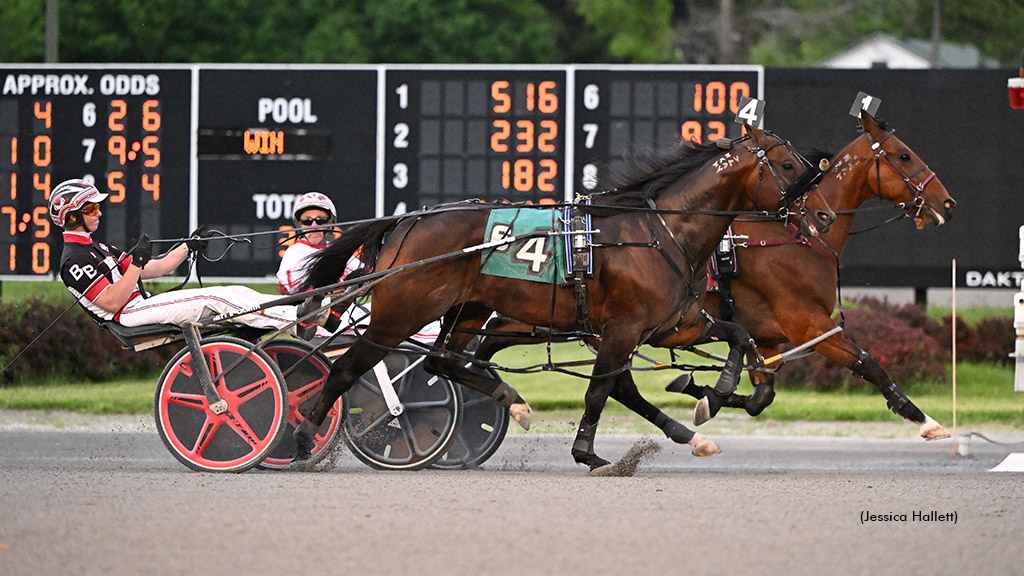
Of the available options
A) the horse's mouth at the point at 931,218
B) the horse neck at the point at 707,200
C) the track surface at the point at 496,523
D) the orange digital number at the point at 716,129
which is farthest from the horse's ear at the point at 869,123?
the orange digital number at the point at 716,129

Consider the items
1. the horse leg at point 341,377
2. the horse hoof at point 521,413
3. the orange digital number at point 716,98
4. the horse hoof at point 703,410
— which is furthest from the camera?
the orange digital number at point 716,98

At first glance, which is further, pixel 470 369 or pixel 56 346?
pixel 56 346

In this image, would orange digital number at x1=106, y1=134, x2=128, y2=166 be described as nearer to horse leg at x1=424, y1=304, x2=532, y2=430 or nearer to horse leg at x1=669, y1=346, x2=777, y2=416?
horse leg at x1=424, y1=304, x2=532, y2=430

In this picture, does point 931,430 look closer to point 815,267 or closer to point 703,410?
point 815,267

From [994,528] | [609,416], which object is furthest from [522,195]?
[994,528]

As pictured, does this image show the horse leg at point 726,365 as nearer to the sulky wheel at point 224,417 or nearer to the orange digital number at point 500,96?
the sulky wheel at point 224,417

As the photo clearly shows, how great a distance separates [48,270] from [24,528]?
311 inches

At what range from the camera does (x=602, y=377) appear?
8391 mm

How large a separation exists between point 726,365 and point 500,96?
18.2 ft

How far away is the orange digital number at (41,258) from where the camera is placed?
13.8m

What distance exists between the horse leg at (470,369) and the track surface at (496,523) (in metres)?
0.42

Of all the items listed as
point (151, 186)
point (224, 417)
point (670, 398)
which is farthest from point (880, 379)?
point (151, 186)

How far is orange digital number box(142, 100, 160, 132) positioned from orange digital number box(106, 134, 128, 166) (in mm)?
236

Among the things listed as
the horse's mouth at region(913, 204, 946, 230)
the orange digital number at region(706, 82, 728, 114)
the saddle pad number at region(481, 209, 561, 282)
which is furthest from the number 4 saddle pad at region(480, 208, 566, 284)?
the orange digital number at region(706, 82, 728, 114)
